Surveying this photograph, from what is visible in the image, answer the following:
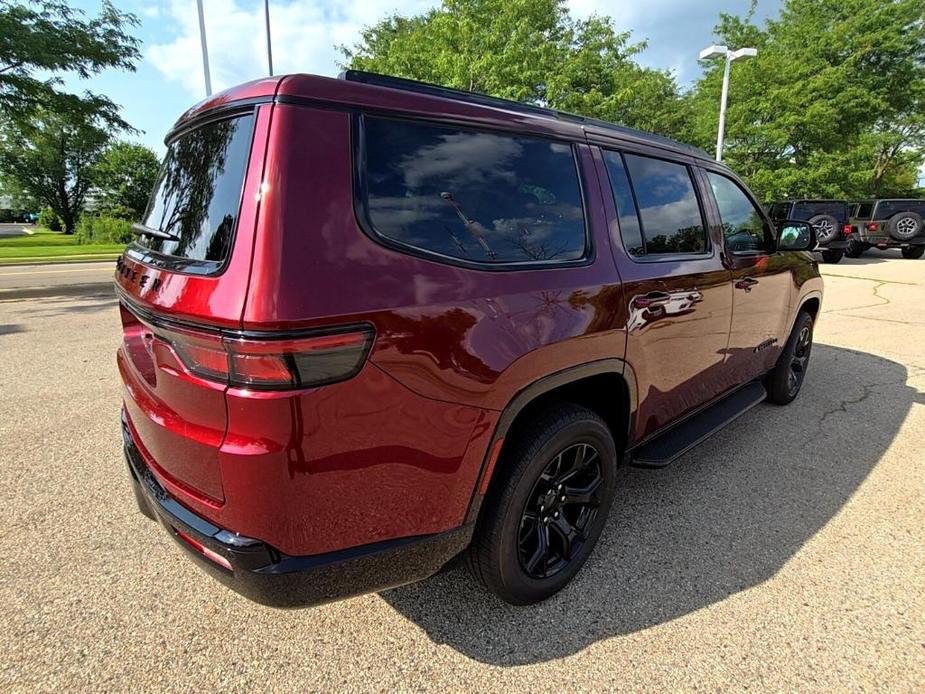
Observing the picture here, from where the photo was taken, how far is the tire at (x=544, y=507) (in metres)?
1.90

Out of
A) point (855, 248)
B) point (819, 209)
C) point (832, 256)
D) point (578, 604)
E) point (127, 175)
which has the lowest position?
point (578, 604)

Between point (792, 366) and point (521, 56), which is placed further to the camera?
point (521, 56)

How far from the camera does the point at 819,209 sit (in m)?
16.4

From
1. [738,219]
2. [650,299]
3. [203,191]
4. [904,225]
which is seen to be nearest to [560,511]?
[650,299]

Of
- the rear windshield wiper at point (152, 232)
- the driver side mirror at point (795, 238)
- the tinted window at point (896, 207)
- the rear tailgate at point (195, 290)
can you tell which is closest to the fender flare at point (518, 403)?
the rear tailgate at point (195, 290)

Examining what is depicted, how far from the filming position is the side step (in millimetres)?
2545

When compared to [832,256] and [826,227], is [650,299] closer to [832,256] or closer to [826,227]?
[826,227]

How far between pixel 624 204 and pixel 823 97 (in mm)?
24448

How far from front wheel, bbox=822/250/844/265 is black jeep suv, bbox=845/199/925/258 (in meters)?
0.99

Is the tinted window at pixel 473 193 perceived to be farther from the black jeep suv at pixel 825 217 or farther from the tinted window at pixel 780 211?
the tinted window at pixel 780 211

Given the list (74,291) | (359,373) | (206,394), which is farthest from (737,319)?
(74,291)

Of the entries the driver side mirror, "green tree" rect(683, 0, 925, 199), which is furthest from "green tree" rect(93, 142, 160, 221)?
the driver side mirror

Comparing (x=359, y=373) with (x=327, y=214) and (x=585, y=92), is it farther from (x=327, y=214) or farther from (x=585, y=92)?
(x=585, y=92)

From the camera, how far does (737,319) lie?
3.12m
